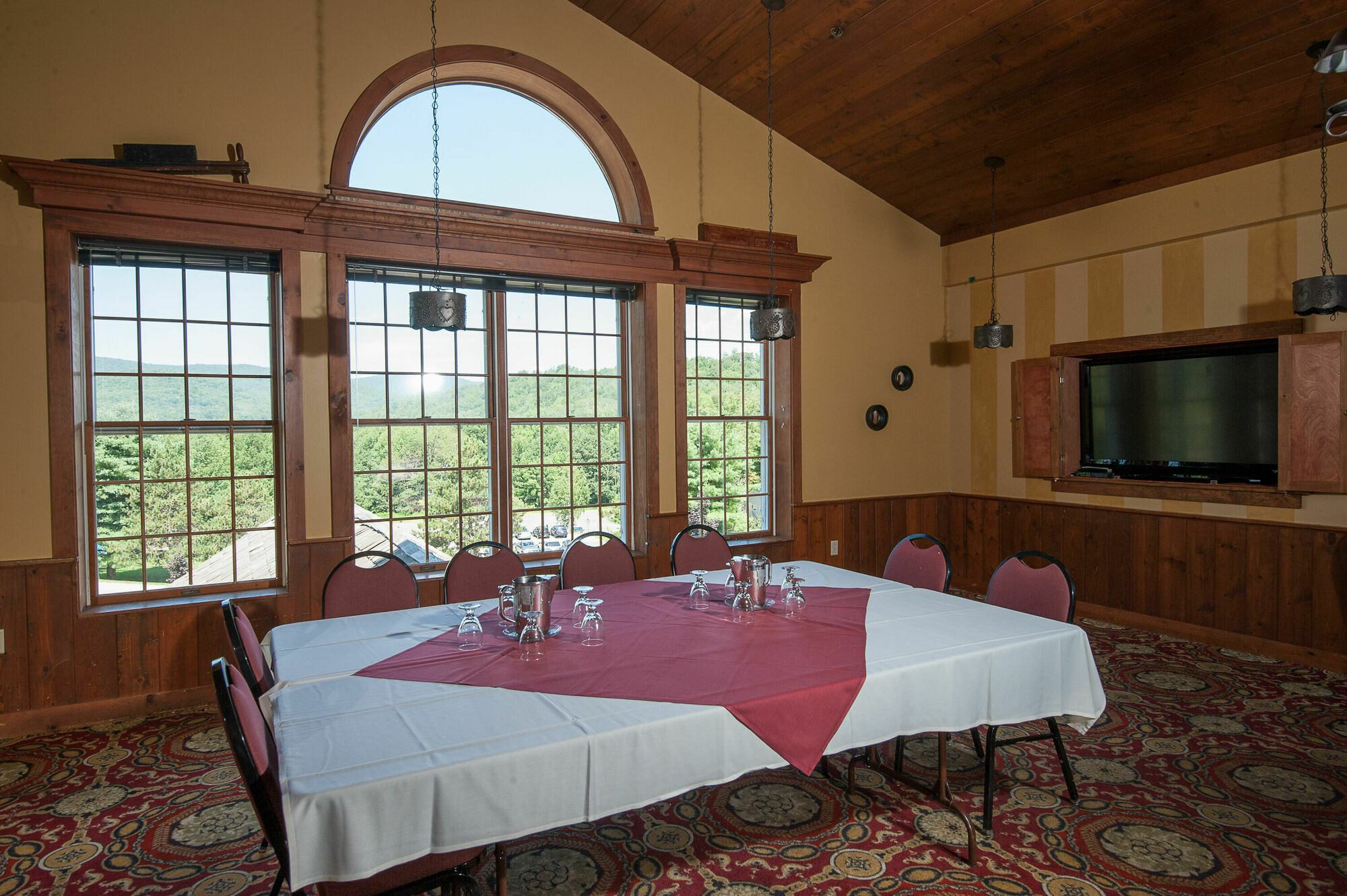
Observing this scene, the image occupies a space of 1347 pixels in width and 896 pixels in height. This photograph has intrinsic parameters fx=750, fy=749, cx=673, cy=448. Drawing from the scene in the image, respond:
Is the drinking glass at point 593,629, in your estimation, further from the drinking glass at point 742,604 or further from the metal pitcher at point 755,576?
the metal pitcher at point 755,576

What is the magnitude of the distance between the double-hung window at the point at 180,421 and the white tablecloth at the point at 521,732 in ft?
5.76

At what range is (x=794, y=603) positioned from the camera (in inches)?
119

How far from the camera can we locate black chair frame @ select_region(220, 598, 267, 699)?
2312mm

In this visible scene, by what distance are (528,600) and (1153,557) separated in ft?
15.6

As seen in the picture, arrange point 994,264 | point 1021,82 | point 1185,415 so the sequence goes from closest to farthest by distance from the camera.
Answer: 1. point 1021,82
2. point 1185,415
3. point 994,264

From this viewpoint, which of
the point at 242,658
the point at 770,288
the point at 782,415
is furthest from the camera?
the point at 782,415

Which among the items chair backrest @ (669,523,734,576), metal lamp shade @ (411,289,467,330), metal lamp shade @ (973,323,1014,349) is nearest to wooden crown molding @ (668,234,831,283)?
metal lamp shade @ (973,323,1014,349)

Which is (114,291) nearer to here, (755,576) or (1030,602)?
(755,576)

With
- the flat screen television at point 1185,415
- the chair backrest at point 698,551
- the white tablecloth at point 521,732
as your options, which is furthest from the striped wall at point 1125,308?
the white tablecloth at point 521,732

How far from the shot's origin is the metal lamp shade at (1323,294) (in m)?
3.88

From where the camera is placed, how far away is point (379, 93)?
443cm

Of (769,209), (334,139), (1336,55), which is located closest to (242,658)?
(334,139)

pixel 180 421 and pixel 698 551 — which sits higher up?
pixel 180 421

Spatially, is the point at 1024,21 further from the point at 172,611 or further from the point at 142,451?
the point at 172,611
